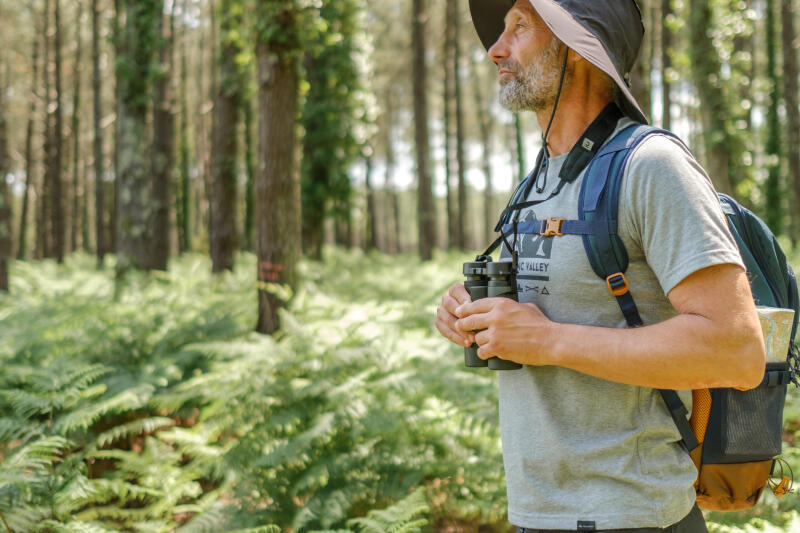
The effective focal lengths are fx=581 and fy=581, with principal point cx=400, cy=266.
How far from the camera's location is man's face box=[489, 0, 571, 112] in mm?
1729

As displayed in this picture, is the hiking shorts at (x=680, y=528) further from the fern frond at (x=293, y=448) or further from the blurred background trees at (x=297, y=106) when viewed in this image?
the blurred background trees at (x=297, y=106)

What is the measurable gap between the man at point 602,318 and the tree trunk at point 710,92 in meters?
8.51

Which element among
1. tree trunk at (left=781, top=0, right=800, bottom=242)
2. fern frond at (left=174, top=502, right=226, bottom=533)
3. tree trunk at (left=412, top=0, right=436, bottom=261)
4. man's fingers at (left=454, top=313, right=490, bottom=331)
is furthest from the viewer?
tree trunk at (left=412, top=0, right=436, bottom=261)

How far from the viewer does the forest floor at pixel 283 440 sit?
401 centimetres

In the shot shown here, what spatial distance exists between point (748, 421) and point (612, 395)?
1.15 ft

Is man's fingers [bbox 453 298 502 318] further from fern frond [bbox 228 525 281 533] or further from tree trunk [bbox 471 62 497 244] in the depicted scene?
tree trunk [bbox 471 62 497 244]

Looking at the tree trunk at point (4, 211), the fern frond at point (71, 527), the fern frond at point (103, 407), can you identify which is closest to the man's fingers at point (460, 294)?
the fern frond at point (71, 527)

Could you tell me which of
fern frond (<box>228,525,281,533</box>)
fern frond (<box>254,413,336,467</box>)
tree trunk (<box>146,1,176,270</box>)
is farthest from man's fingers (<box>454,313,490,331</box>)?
tree trunk (<box>146,1,176,270</box>)

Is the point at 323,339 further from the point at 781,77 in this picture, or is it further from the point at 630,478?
the point at 781,77

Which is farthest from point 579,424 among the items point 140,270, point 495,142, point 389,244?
point 389,244

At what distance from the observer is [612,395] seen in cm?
150

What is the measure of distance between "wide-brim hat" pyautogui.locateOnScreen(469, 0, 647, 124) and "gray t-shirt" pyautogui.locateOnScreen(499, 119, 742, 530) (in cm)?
14

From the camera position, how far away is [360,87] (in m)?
16.2

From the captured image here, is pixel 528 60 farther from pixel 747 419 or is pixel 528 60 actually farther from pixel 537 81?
pixel 747 419
